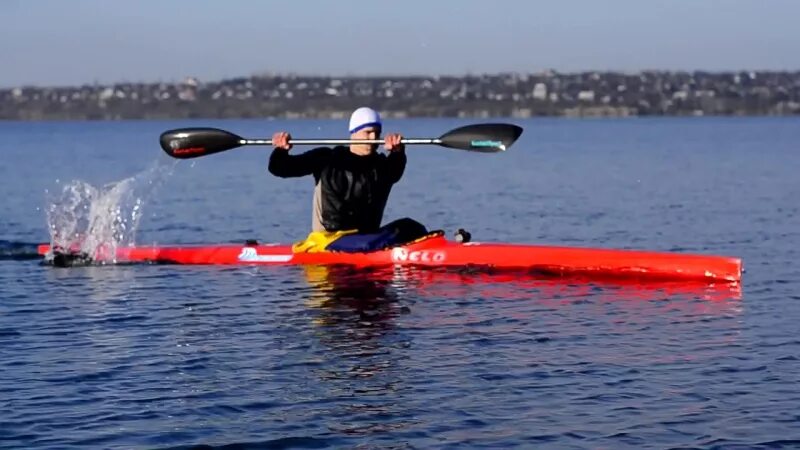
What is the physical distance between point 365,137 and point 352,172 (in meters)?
0.42

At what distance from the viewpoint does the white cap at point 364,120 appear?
16.4 meters

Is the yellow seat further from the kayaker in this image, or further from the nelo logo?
the nelo logo

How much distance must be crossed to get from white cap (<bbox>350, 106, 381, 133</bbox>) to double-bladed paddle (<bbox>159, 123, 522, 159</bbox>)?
0.19 m

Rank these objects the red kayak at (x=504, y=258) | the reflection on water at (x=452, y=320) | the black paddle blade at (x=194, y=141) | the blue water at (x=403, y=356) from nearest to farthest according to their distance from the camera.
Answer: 1. the blue water at (x=403, y=356)
2. the reflection on water at (x=452, y=320)
3. the red kayak at (x=504, y=258)
4. the black paddle blade at (x=194, y=141)

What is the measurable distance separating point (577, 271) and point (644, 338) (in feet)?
12.2

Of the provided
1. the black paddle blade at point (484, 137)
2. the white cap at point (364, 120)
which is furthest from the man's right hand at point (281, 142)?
the black paddle blade at point (484, 137)

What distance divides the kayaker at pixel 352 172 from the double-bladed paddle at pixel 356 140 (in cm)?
15

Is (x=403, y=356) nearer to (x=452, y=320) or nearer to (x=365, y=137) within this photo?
(x=452, y=320)

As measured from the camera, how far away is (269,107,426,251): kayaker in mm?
16266

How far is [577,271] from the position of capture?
15961 mm

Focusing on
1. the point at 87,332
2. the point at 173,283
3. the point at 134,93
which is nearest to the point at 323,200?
the point at 173,283

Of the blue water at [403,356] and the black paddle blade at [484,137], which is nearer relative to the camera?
the blue water at [403,356]

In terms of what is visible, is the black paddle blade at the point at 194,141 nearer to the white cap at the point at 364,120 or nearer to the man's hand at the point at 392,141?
the white cap at the point at 364,120

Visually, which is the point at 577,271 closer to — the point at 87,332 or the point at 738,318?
the point at 738,318
